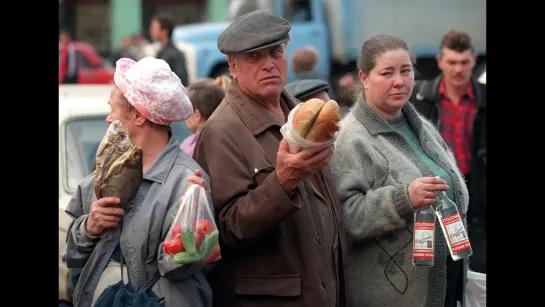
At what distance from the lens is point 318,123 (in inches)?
141

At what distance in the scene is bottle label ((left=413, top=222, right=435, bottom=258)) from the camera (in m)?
4.18

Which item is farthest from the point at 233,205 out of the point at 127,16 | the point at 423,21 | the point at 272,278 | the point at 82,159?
the point at 127,16

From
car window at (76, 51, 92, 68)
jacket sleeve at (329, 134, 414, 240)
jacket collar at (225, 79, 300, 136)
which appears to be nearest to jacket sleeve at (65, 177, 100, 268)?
jacket collar at (225, 79, 300, 136)

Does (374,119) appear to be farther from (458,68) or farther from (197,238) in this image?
(458,68)

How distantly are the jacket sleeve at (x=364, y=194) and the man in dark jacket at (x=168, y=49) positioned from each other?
7621mm

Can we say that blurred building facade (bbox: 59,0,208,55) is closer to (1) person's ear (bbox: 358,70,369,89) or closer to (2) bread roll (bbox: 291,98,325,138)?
(1) person's ear (bbox: 358,70,369,89)

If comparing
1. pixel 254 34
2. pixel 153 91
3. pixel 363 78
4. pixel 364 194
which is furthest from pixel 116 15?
pixel 153 91

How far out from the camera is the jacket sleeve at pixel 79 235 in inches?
148

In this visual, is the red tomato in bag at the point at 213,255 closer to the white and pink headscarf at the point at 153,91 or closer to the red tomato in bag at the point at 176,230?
the red tomato in bag at the point at 176,230

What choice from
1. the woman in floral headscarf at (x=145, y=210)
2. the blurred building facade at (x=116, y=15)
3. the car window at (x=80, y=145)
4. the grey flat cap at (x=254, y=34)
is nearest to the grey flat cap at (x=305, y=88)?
the grey flat cap at (x=254, y=34)

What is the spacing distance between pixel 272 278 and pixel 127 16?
3270cm

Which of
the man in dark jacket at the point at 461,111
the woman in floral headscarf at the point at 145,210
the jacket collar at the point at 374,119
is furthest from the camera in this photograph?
the man in dark jacket at the point at 461,111

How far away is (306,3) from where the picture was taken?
1900cm
